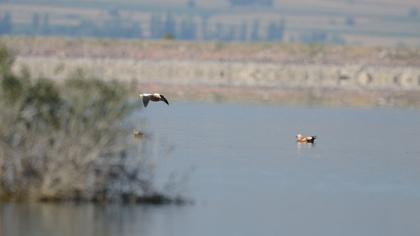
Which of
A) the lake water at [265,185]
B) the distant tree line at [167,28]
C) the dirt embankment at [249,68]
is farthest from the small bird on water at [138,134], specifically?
the distant tree line at [167,28]

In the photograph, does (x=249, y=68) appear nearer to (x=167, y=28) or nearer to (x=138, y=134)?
(x=138, y=134)

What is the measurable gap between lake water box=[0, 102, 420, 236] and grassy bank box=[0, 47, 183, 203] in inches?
9.9

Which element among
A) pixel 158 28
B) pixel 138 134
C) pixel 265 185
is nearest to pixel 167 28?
pixel 158 28

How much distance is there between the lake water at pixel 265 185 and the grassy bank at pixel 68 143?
250mm

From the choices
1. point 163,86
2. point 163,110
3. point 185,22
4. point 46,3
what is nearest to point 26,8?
point 46,3

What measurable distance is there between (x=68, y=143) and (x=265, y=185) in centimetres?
483

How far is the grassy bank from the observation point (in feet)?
63.7

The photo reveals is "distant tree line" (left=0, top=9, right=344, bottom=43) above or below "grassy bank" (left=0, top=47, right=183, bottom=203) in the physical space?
above

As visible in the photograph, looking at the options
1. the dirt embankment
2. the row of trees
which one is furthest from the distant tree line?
the dirt embankment

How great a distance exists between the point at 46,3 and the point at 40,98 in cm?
11880

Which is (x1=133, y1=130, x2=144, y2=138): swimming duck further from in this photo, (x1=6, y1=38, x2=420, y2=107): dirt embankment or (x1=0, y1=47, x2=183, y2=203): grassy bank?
(x1=6, y1=38, x2=420, y2=107): dirt embankment

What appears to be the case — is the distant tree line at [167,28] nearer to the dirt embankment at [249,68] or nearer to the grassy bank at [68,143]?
the dirt embankment at [249,68]

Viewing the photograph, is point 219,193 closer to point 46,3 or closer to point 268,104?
point 268,104

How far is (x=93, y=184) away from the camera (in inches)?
775
